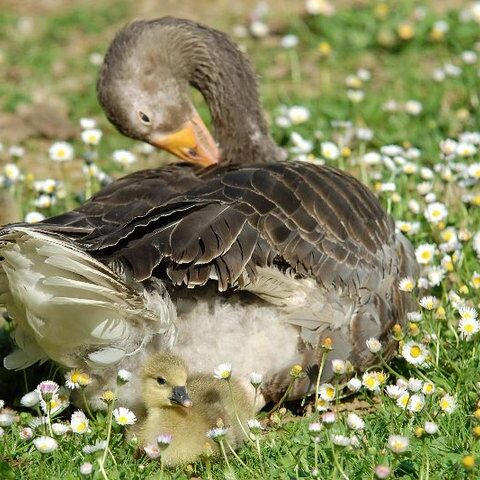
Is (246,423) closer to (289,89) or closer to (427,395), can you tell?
(427,395)

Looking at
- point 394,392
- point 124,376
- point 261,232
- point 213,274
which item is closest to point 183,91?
point 261,232

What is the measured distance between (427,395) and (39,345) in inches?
69.6

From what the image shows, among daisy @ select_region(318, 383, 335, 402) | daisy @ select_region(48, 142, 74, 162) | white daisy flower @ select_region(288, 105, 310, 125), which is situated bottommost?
white daisy flower @ select_region(288, 105, 310, 125)

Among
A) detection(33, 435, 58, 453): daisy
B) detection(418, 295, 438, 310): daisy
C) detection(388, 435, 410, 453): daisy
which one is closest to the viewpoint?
detection(388, 435, 410, 453): daisy

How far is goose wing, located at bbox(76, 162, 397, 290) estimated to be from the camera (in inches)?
183

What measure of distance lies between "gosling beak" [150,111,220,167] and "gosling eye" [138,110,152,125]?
0.38 ft

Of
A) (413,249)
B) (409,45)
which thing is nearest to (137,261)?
(413,249)

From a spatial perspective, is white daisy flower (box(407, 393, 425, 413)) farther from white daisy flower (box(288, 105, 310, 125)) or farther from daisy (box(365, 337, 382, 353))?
white daisy flower (box(288, 105, 310, 125))

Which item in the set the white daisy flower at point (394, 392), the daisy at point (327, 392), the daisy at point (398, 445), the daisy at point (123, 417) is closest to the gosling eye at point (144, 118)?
the daisy at point (327, 392)

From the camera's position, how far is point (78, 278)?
455 centimetres

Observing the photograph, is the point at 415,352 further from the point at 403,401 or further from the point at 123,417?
the point at 123,417

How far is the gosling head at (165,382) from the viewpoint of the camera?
4.54 m

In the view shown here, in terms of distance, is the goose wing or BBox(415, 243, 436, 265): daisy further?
BBox(415, 243, 436, 265): daisy

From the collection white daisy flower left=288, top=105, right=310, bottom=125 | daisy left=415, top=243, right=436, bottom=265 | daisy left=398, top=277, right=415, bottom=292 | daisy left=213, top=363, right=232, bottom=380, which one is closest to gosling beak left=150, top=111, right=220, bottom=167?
white daisy flower left=288, top=105, right=310, bottom=125
